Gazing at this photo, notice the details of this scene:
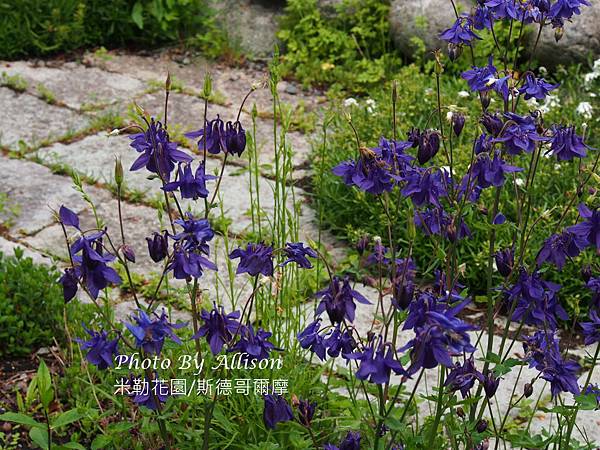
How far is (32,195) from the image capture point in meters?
4.68

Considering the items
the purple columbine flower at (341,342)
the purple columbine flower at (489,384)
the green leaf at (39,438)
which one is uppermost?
the purple columbine flower at (341,342)

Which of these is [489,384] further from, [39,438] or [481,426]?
[39,438]

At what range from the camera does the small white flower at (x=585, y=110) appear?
15.7 ft

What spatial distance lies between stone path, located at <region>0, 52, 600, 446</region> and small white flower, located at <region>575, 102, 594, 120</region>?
142cm

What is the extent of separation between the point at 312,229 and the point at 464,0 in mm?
2692

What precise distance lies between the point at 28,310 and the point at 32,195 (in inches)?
54.6

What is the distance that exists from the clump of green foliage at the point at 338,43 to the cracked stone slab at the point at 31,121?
1535 mm

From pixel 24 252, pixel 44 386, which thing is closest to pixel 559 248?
pixel 44 386

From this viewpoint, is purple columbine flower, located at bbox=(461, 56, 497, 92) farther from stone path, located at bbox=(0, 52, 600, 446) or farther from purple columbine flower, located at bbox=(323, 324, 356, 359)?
stone path, located at bbox=(0, 52, 600, 446)

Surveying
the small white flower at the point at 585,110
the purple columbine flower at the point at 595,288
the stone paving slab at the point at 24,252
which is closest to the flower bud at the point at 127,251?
the purple columbine flower at the point at 595,288

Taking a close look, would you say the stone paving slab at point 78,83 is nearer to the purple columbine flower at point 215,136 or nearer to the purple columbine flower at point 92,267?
the purple columbine flower at point 215,136

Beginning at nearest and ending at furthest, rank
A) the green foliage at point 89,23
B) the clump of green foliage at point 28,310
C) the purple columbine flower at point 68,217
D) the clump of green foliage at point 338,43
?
the purple columbine flower at point 68,217, the clump of green foliage at point 28,310, the clump of green foliage at point 338,43, the green foliage at point 89,23

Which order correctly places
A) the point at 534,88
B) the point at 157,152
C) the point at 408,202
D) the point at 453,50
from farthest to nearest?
the point at 408,202
the point at 453,50
the point at 534,88
the point at 157,152

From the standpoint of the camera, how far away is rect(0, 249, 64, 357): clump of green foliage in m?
3.38
